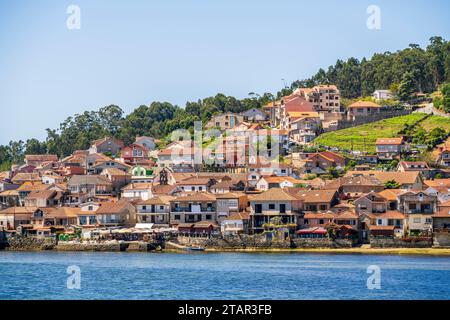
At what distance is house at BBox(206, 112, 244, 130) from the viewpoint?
87.9 meters

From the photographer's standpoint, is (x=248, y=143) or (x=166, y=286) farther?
(x=248, y=143)

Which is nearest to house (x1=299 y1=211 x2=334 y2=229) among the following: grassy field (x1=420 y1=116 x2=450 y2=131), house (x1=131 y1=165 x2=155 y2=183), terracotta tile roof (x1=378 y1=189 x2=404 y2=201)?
terracotta tile roof (x1=378 y1=189 x2=404 y2=201)

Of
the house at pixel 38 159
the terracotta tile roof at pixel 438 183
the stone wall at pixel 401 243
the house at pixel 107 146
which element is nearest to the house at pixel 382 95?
the house at pixel 107 146

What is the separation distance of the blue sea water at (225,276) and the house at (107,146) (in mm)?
41010

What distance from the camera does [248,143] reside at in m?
75.1

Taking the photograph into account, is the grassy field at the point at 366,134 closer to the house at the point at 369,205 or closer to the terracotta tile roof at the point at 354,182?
the terracotta tile roof at the point at 354,182

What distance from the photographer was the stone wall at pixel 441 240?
157ft

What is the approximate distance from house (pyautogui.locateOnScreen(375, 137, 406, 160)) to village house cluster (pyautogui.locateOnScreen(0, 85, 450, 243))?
89 mm

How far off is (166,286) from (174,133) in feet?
197

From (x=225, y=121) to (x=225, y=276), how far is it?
5313cm
